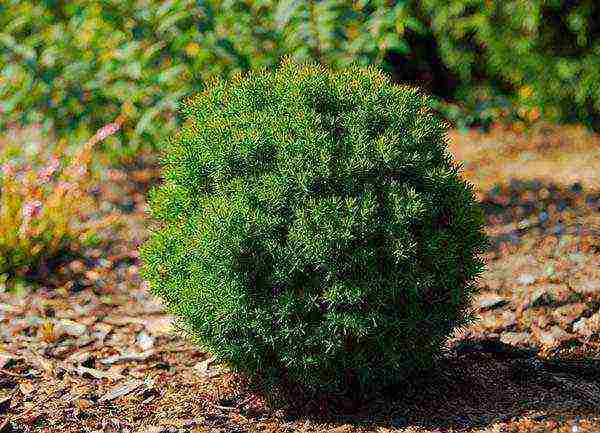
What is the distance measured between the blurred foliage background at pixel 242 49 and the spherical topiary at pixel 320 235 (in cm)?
232

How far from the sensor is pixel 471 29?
7.05 meters

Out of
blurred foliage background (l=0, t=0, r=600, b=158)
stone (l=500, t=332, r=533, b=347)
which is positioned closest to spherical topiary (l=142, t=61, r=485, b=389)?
stone (l=500, t=332, r=533, b=347)

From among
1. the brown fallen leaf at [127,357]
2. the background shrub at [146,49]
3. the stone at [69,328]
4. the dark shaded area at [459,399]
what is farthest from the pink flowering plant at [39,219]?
the dark shaded area at [459,399]

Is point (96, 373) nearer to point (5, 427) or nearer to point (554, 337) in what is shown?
point (5, 427)

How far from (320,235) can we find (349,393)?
28.8 inches

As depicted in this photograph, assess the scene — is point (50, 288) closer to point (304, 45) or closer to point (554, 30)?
point (304, 45)

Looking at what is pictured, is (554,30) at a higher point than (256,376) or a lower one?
higher

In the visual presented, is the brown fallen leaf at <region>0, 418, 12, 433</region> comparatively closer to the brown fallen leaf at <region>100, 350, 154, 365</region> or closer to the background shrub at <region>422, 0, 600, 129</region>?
the brown fallen leaf at <region>100, 350, 154, 365</region>

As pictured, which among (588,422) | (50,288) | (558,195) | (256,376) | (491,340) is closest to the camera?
(588,422)

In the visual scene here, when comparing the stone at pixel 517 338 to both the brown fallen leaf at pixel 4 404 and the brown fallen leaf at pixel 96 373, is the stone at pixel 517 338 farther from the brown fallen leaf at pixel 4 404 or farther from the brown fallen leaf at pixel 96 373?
the brown fallen leaf at pixel 4 404

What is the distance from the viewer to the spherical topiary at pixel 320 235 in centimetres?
306

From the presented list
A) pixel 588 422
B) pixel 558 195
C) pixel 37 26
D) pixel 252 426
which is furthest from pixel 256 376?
pixel 37 26

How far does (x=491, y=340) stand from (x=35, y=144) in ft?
16.0

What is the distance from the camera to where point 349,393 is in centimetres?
341
